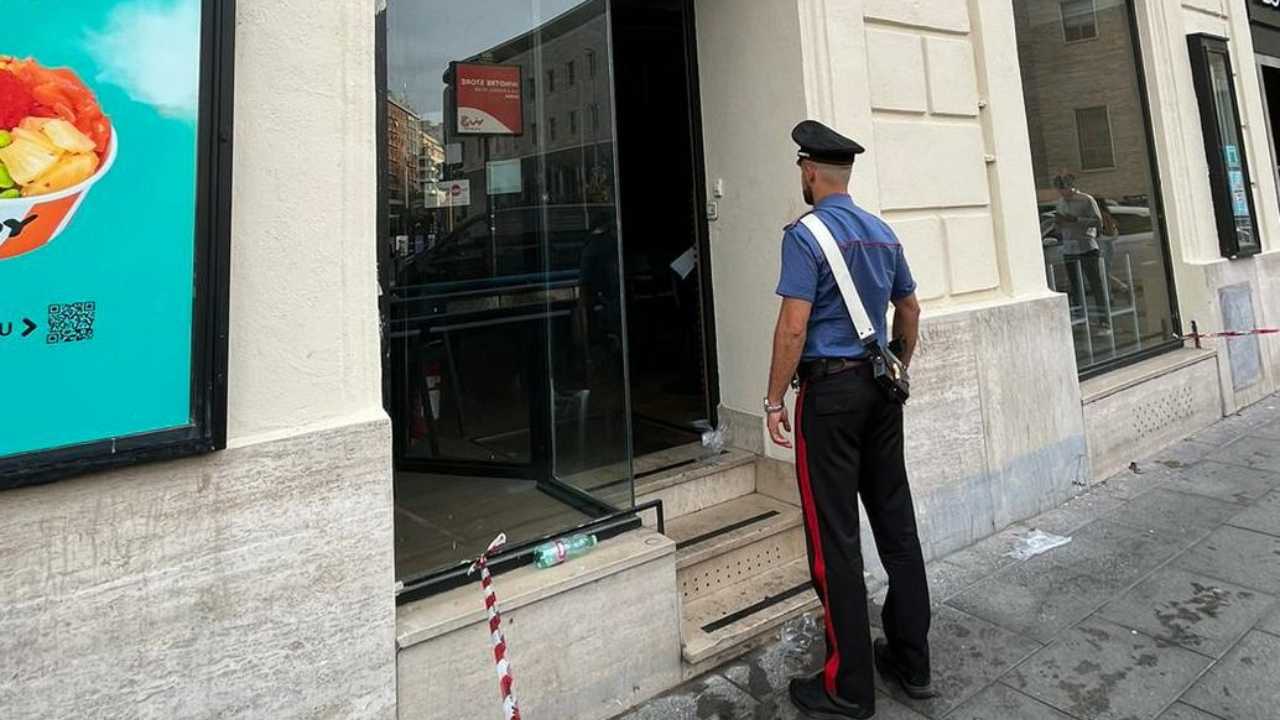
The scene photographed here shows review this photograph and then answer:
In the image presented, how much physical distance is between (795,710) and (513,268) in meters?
2.42

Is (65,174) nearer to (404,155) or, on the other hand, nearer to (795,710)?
(404,155)

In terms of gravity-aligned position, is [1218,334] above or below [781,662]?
above

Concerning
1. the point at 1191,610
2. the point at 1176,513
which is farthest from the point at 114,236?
the point at 1176,513

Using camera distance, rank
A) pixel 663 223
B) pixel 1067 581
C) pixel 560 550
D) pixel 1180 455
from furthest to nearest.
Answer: pixel 1180 455 < pixel 663 223 < pixel 1067 581 < pixel 560 550

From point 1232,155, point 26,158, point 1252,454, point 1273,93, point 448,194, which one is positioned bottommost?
point 1252,454

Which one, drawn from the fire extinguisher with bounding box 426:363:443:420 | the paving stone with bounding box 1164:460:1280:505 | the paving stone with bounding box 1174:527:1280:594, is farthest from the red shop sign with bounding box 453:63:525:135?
the paving stone with bounding box 1164:460:1280:505

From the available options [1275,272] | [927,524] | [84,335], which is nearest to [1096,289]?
[1275,272]

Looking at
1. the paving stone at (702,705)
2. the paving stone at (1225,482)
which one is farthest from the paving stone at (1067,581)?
the paving stone at (702,705)

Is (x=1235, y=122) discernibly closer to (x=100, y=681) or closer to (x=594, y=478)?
(x=594, y=478)

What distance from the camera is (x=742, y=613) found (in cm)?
325

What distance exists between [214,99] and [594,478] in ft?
7.48

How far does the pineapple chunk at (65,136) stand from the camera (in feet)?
5.84

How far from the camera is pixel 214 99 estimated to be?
6.54ft

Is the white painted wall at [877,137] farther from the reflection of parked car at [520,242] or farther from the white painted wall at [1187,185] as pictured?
the white painted wall at [1187,185]
